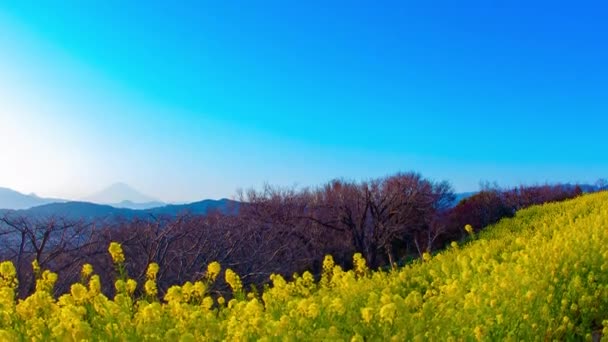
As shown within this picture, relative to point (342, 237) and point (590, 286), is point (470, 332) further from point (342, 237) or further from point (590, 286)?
point (342, 237)

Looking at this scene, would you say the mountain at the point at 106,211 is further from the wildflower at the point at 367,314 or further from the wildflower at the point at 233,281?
the wildflower at the point at 367,314

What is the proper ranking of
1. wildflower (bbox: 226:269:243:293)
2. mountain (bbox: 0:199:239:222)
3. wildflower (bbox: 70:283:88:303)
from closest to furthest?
wildflower (bbox: 70:283:88:303) → wildflower (bbox: 226:269:243:293) → mountain (bbox: 0:199:239:222)

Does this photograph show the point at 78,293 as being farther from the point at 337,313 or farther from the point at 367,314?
the point at 367,314

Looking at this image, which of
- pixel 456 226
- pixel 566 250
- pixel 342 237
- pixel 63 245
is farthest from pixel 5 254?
pixel 456 226

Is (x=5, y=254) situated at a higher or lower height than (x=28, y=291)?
higher

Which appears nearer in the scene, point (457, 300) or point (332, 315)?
point (332, 315)

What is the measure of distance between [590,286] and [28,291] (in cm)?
1032

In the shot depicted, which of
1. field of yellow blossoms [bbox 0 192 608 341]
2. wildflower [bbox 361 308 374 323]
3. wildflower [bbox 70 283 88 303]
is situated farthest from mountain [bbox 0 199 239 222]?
wildflower [bbox 361 308 374 323]

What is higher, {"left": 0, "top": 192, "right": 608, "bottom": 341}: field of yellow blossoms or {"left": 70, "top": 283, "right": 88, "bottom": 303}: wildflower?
{"left": 70, "top": 283, "right": 88, "bottom": 303}: wildflower

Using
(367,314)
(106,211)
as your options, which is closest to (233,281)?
(367,314)

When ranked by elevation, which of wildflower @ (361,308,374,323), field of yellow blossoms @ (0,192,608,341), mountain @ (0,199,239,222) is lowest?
field of yellow blossoms @ (0,192,608,341)

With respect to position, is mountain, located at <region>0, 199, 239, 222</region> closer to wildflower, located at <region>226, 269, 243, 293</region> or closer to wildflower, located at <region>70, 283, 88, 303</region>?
wildflower, located at <region>226, 269, 243, 293</region>

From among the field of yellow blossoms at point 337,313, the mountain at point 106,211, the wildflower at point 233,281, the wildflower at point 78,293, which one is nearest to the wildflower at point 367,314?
the field of yellow blossoms at point 337,313

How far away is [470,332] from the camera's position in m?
4.66
